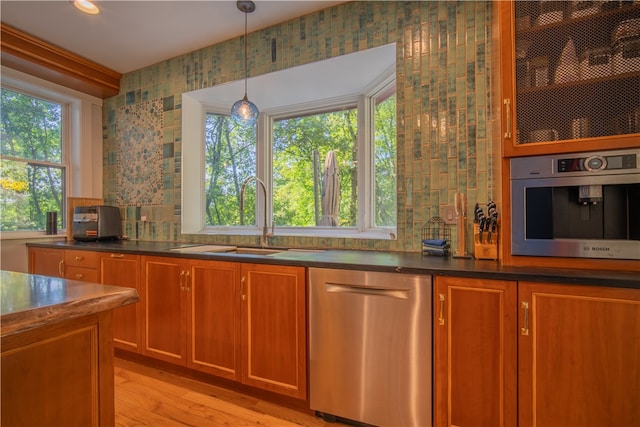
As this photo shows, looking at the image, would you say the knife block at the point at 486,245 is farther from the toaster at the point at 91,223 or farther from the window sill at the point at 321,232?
the toaster at the point at 91,223

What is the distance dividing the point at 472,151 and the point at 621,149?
651 millimetres

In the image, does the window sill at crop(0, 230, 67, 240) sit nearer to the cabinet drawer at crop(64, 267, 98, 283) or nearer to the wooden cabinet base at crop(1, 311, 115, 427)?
the cabinet drawer at crop(64, 267, 98, 283)

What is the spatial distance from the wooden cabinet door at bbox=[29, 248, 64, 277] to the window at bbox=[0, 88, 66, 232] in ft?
1.18

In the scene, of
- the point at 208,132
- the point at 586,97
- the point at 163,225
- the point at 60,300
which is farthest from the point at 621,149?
the point at 163,225

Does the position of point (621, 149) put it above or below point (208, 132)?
below

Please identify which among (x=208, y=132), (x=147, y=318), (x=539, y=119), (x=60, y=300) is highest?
(x=208, y=132)

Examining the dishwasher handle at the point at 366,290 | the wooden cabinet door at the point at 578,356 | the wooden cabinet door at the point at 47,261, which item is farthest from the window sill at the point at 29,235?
the wooden cabinet door at the point at 578,356

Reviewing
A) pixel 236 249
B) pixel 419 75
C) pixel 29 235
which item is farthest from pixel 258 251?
pixel 29 235

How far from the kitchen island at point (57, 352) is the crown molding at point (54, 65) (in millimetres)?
2678

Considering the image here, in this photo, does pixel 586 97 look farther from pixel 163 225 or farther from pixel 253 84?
pixel 163 225

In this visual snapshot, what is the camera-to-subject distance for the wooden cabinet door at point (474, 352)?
1288 mm


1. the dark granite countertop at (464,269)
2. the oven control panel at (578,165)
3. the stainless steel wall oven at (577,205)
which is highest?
the oven control panel at (578,165)

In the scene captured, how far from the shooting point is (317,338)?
1646mm

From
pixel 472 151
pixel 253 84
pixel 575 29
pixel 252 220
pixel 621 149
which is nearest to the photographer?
pixel 621 149
